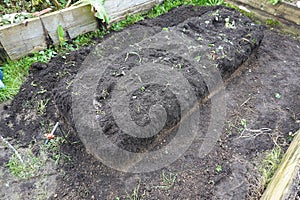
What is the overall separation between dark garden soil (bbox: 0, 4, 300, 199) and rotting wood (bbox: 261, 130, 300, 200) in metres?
0.17

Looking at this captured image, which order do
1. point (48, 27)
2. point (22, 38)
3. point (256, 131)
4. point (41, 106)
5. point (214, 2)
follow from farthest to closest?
point (214, 2), point (48, 27), point (22, 38), point (41, 106), point (256, 131)

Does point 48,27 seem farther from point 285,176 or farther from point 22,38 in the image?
point 285,176

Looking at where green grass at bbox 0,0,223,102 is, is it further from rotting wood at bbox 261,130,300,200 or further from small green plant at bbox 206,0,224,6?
rotting wood at bbox 261,130,300,200

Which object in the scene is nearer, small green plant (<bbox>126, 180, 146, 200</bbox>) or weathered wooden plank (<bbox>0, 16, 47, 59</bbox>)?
small green plant (<bbox>126, 180, 146, 200</bbox>)

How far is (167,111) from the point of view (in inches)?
88.9

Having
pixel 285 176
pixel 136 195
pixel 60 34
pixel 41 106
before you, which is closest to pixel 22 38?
→ pixel 60 34

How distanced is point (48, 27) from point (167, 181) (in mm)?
2264

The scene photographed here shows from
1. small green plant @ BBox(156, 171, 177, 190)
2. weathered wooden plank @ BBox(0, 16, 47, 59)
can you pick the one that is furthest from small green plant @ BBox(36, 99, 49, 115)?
Answer: small green plant @ BBox(156, 171, 177, 190)

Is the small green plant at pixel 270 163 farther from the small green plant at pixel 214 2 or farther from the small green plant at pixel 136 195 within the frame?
the small green plant at pixel 214 2

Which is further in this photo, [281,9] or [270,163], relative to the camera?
[281,9]

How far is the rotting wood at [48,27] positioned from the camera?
10.1 feet

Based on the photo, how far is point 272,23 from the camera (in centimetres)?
361

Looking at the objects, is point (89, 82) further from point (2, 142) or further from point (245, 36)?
point (245, 36)

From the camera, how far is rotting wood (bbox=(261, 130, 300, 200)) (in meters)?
1.73
